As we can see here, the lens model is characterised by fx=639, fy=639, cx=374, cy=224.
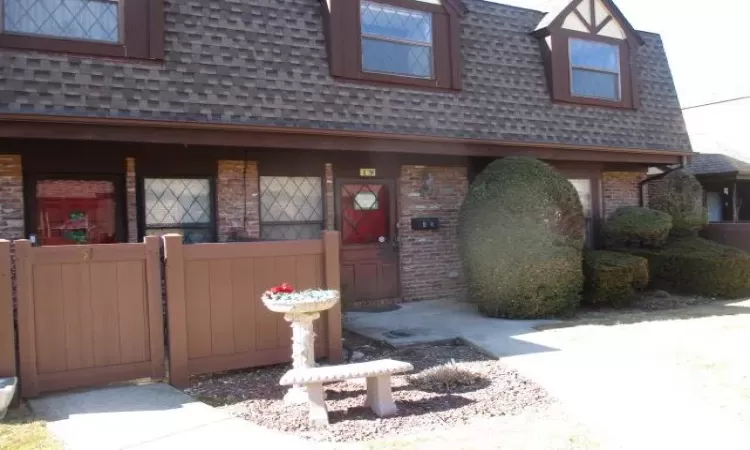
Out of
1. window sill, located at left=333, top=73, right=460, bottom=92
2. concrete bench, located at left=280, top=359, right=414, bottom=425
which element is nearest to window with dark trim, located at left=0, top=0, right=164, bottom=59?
window sill, located at left=333, top=73, right=460, bottom=92

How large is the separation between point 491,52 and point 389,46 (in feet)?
6.72

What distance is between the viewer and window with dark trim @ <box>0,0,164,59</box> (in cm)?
729

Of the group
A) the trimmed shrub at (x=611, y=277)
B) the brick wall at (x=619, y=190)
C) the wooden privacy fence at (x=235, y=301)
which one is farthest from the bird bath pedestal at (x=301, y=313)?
the brick wall at (x=619, y=190)

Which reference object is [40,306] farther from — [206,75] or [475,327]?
[475,327]

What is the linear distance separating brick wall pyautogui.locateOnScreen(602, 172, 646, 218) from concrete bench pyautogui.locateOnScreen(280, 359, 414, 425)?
344 inches

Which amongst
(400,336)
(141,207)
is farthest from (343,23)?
(400,336)

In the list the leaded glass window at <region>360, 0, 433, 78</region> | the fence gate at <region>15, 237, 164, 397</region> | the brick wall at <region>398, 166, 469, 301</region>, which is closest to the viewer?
the fence gate at <region>15, 237, 164, 397</region>

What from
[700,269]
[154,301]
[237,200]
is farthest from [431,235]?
[154,301]

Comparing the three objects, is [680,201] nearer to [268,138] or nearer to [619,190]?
[619,190]

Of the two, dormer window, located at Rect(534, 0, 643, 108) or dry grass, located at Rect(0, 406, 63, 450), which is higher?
dormer window, located at Rect(534, 0, 643, 108)

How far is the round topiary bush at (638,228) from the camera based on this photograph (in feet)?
37.1

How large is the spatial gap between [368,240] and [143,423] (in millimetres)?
5809

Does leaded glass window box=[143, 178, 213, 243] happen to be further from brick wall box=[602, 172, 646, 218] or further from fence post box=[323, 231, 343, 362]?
brick wall box=[602, 172, 646, 218]

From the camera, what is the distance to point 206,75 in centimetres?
816
